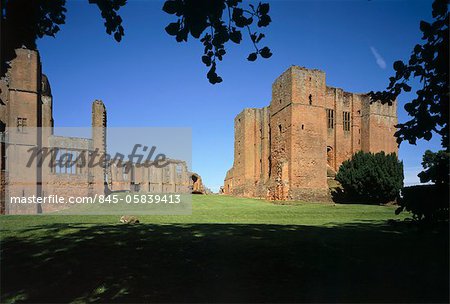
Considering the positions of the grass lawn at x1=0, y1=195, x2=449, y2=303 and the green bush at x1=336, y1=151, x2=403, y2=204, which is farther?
the green bush at x1=336, y1=151, x2=403, y2=204

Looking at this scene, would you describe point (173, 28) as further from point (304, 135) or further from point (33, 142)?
point (304, 135)

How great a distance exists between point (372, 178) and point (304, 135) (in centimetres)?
732

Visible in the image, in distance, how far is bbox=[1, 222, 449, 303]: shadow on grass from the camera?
170 inches

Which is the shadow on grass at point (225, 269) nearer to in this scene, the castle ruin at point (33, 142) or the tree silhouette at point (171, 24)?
the tree silhouette at point (171, 24)

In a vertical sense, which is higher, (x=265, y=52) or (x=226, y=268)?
(x=265, y=52)

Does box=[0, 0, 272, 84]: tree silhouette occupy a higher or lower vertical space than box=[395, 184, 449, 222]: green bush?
higher

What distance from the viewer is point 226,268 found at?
17.1ft

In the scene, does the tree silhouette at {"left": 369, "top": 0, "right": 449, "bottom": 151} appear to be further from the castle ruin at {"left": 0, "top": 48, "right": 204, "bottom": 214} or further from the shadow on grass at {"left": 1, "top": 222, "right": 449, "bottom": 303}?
the castle ruin at {"left": 0, "top": 48, "right": 204, "bottom": 214}

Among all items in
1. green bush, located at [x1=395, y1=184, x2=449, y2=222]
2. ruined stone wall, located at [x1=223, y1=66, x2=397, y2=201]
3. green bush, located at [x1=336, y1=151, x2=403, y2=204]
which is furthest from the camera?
ruined stone wall, located at [x1=223, y1=66, x2=397, y2=201]

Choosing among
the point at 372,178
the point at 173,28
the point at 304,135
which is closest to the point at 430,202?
the point at 173,28

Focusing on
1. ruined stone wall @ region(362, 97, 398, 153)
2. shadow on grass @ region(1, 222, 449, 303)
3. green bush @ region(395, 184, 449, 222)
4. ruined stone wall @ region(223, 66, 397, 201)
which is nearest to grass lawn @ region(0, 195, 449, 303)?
shadow on grass @ region(1, 222, 449, 303)

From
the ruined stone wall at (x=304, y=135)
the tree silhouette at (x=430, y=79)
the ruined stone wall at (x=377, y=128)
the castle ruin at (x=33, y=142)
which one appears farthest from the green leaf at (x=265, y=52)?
the ruined stone wall at (x=377, y=128)

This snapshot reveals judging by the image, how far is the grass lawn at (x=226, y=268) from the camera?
4320mm

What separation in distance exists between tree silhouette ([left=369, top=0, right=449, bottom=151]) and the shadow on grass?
1.84 meters
